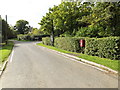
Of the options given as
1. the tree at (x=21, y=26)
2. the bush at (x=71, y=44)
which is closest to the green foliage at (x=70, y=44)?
the bush at (x=71, y=44)

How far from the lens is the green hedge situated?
7691 mm

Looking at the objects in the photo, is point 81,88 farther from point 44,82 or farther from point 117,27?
point 117,27

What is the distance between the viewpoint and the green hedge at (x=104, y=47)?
769 centimetres

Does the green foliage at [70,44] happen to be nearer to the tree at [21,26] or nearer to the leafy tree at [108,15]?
the leafy tree at [108,15]

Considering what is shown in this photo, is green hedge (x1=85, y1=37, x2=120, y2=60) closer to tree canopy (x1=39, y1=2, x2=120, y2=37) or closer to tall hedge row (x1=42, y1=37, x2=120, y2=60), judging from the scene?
tall hedge row (x1=42, y1=37, x2=120, y2=60)

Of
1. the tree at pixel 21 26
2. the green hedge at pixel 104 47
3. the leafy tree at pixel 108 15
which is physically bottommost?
the green hedge at pixel 104 47

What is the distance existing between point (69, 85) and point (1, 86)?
2.57 m

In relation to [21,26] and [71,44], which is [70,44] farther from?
[21,26]

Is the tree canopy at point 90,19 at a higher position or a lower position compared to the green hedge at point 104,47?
higher

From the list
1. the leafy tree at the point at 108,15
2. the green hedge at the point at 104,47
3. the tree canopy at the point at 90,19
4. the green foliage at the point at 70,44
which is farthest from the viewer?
the green foliage at the point at 70,44

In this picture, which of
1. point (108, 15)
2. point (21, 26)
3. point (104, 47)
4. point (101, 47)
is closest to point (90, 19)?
point (108, 15)

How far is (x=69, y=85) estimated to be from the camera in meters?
4.23

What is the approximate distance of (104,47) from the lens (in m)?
8.60

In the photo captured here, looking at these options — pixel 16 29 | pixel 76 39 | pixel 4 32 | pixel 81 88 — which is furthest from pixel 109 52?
pixel 16 29
